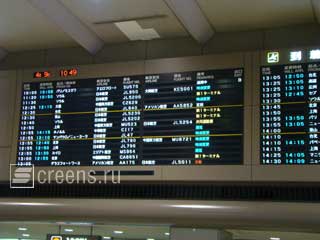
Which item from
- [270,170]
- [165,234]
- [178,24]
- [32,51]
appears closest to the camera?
[270,170]

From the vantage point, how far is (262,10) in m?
5.49

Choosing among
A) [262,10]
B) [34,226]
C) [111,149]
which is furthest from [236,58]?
[34,226]

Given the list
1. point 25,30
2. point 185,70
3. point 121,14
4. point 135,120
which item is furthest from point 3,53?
point 185,70

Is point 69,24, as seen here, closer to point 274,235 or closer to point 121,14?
point 121,14

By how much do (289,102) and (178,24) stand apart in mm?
1369

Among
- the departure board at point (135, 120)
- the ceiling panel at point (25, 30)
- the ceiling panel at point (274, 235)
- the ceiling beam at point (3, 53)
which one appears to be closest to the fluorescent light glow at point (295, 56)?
the departure board at point (135, 120)

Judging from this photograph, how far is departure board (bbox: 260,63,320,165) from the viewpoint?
5.34 meters

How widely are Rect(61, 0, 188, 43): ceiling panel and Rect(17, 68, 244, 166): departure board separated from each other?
49 centimetres

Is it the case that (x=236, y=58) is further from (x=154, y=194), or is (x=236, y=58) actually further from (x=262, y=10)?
(x=154, y=194)

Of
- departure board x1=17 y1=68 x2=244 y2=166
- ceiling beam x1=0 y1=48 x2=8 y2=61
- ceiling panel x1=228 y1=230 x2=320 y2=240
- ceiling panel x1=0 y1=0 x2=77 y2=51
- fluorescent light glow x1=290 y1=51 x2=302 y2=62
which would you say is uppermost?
ceiling panel x1=0 y1=0 x2=77 y2=51

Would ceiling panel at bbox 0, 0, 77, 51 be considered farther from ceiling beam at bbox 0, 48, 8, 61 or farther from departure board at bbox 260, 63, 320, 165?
departure board at bbox 260, 63, 320, 165

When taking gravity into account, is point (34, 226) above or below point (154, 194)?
below

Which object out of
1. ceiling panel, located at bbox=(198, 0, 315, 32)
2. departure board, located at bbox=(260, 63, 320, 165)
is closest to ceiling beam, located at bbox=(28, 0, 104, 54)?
ceiling panel, located at bbox=(198, 0, 315, 32)

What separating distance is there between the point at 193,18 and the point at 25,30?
189cm
